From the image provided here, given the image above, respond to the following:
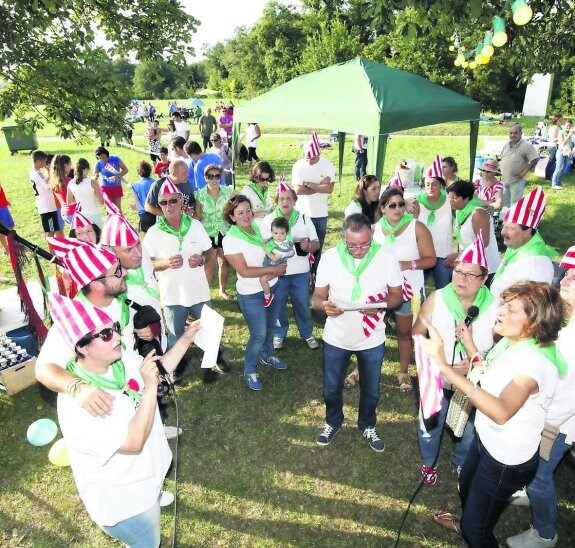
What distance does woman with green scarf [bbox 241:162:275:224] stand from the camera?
599 centimetres

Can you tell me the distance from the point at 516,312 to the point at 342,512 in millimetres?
2225

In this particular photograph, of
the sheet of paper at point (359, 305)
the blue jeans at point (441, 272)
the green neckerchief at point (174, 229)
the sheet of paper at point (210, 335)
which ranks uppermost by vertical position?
the green neckerchief at point (174, 229)

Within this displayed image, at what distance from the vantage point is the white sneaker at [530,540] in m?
3.18

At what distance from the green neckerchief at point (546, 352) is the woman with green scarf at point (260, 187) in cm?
380

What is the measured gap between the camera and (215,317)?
283 cm

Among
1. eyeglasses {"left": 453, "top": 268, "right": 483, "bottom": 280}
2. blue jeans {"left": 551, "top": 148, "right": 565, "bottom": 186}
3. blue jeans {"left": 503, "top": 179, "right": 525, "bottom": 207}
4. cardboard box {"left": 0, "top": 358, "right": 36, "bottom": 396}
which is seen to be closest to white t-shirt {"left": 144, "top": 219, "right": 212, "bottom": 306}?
cardboard box {"left": 0, "top": 358, "right": 36, "bottom": 396}

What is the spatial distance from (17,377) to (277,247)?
10.6ft

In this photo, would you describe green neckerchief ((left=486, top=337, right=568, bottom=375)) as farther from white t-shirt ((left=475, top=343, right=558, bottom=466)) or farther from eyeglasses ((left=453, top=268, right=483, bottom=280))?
eyeglasses ((left=453, top=268, right=483, bottom=280))

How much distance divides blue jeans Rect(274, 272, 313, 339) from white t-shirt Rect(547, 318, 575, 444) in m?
2.85

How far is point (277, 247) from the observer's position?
15.4ft

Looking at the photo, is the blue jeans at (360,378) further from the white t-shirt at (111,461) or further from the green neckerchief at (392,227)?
the white t-shirt at (111,461)

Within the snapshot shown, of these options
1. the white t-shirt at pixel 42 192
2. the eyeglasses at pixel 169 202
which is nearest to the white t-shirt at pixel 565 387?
the eyeglasses at pixel 169 202

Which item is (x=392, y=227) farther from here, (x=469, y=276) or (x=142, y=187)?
(x=142, y=187)

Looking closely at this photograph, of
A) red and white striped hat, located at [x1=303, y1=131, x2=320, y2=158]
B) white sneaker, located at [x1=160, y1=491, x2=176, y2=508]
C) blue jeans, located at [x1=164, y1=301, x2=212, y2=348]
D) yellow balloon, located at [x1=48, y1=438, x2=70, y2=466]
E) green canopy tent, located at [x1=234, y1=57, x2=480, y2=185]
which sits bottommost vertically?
white sneaker, located at [x1=160, y1=491, x2=176, y2=508]
